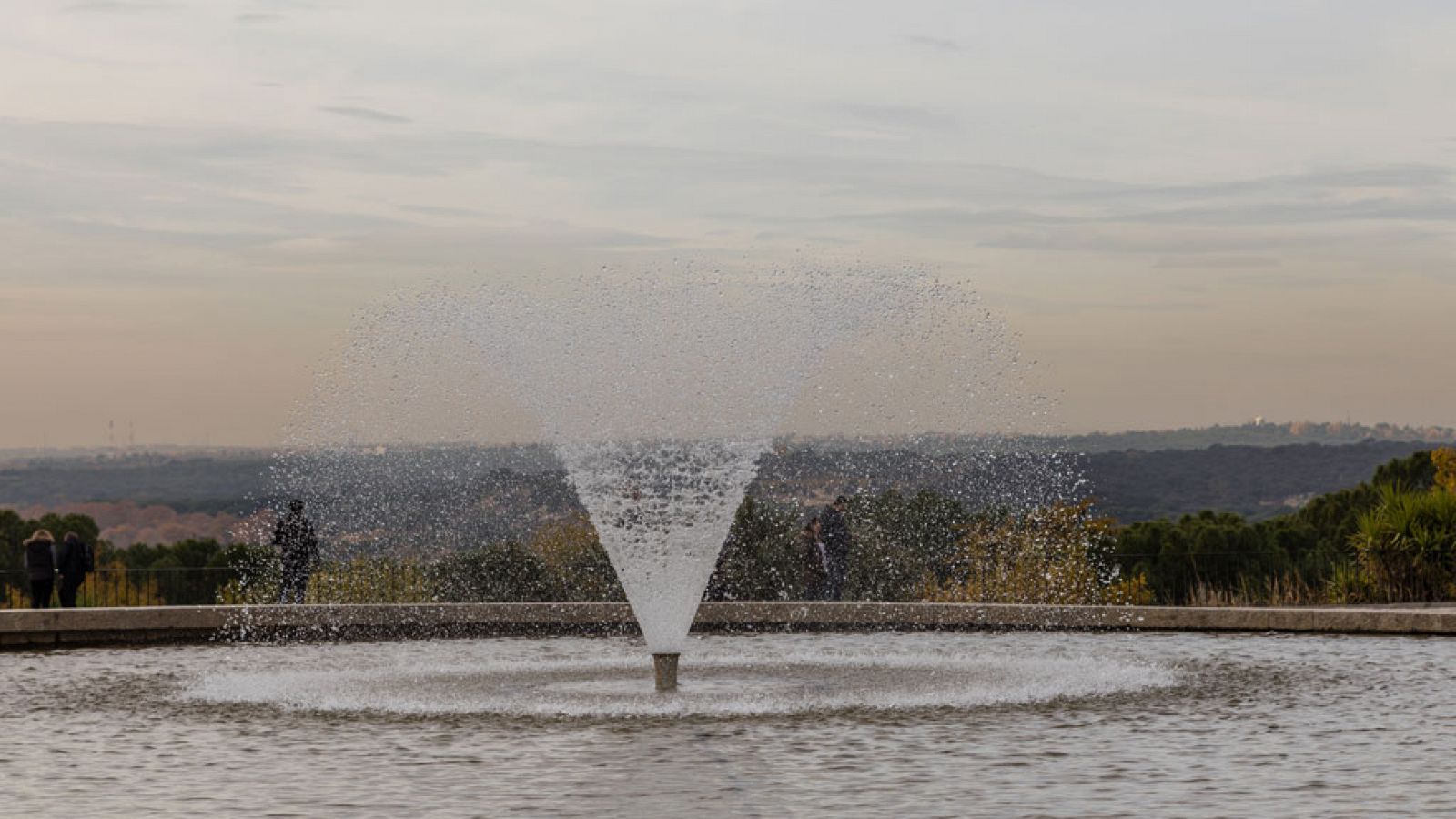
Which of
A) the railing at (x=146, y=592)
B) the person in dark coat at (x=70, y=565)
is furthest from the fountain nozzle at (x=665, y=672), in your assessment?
the railing at (x=146, y=592)

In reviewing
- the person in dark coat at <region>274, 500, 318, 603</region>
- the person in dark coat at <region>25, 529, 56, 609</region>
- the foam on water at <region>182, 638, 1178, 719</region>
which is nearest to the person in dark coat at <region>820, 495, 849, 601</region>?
the foam on water at <region>182, 638, 1178, 719</region>

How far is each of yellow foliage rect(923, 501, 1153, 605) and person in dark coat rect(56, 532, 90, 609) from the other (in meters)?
12.8

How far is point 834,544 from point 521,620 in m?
5.04

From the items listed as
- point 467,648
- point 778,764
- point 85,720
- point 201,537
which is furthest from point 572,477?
point 201,537

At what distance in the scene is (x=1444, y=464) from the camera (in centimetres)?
4100

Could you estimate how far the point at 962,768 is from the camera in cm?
1455

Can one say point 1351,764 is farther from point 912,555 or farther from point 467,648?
point 912,555

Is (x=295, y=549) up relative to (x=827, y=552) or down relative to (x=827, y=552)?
up

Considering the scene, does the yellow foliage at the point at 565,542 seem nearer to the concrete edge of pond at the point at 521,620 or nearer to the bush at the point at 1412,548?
the concrete edge of pond at the point at 521,620

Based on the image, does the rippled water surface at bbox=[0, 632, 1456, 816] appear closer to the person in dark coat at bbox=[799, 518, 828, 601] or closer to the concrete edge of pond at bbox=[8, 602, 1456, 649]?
the concrete edge of pond at bbox=[8, 602, 1456, 649]

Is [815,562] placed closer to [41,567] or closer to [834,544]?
[834,544]

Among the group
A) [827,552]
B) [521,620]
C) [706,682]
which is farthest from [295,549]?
[706,682]

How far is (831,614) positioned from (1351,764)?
1365cm

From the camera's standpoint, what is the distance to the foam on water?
60.5 ft
